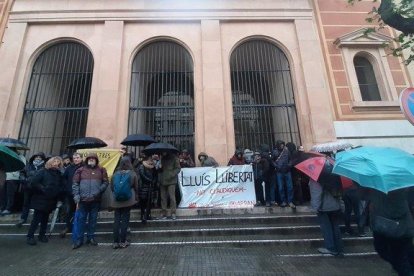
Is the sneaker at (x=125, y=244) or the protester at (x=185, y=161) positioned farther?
the protester at (x=185, y=161)

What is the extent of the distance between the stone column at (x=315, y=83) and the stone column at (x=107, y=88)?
7.15m

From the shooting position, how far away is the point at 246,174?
Answer: 7.93 metres

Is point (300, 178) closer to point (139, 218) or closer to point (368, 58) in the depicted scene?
point (139, 218)

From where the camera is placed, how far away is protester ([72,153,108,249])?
537 cm

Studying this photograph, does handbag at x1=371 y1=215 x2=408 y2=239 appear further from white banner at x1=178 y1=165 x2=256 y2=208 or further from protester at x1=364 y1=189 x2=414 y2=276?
white banner at x1=178 y1=165 x2=256 y2=208

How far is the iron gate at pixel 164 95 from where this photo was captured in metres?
10.6

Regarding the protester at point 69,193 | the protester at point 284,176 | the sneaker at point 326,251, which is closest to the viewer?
the sneaker at point 326,251

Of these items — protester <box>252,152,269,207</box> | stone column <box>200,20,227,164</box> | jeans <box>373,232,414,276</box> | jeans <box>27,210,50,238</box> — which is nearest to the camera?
jeans <box>373,232,414,276</box>

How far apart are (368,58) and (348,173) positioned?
10251 millimetres

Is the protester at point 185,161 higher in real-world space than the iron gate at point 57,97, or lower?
lower

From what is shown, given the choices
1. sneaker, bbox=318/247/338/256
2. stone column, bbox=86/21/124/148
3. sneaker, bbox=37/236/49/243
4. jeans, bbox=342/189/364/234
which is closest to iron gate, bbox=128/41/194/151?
stone column, bbox=86/21/124/148

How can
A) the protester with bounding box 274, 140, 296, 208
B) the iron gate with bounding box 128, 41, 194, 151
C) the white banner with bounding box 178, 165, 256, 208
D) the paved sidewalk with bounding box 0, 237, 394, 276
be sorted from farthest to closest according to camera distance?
the iron gate with bounding box 128, 41, 194, 151 → the white banner with bounding box 178, 165, 256, 208 → the protester with bounding box 274, 140, 296, 208 → the paved sidewalk with bounding box 0, 237, 394, 276

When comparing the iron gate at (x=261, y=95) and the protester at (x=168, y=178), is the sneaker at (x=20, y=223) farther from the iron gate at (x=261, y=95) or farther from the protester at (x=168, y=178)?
the iron gate at (x=261, y=95)

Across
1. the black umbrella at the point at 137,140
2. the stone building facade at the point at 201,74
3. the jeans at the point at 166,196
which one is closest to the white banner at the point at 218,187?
the jeans at the point at 166,196
